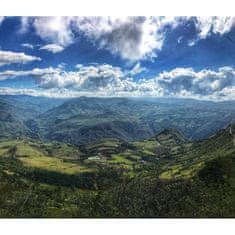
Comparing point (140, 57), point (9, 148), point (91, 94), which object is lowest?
point (9, 148)

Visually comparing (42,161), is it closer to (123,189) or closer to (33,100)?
(33,100)

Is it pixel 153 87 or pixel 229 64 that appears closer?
pixel 229 64

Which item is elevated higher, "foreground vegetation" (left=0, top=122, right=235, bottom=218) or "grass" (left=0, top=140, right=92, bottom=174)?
"foreground vegetation" (left=0, top=122, right=235, bottom=218)

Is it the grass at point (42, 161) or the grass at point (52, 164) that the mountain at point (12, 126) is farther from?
the grass at point (52, 164)

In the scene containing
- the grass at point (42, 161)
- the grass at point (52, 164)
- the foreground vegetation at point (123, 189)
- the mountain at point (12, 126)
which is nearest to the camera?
the foreground vegetation at point (123, 189)

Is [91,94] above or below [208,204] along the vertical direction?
above

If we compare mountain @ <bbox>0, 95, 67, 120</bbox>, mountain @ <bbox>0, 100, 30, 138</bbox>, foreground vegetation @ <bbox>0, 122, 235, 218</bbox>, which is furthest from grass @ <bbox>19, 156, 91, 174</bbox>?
mountain @ <bbox>0, 100, 30, 138</bbox>

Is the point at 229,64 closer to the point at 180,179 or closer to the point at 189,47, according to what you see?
the point at 189,47

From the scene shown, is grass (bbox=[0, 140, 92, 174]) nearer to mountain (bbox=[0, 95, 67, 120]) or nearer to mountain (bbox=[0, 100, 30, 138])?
mountain (bbox=[0, 100, 30, 138])

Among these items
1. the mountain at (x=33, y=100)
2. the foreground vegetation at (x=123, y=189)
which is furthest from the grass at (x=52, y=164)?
the mountain at (x=33, y=100)
